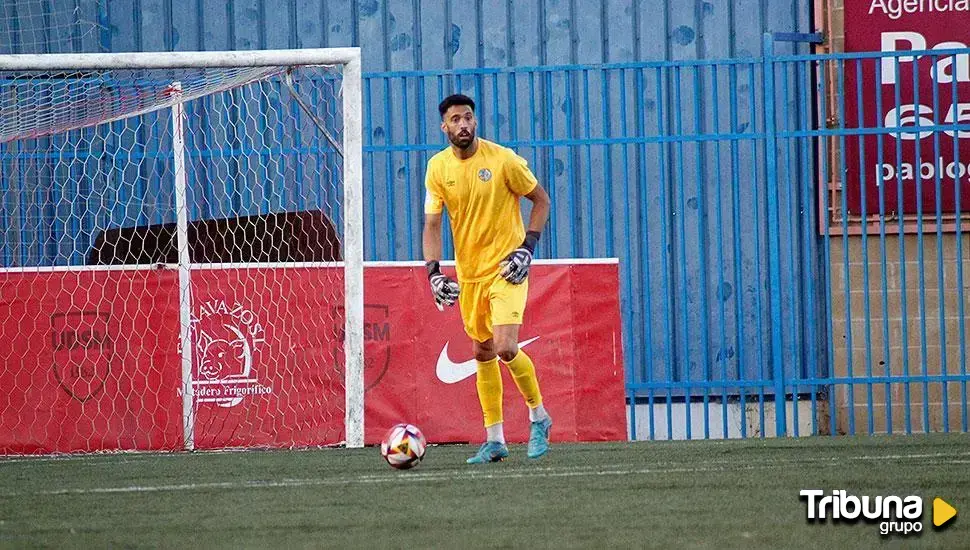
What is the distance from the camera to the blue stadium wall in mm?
13750

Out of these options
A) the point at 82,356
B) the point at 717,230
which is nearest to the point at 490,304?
the point at 82,356

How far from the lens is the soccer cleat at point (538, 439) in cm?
876

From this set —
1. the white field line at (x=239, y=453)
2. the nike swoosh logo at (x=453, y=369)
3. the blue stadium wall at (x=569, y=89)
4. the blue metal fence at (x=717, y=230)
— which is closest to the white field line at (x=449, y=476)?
the white field line at (x=239, y=453)

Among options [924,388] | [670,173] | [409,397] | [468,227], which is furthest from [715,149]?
[468,227]

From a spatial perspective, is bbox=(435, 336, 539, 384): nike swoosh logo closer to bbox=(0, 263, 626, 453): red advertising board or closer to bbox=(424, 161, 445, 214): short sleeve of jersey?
bbox=(0, 263, 626, 453): red advertising board

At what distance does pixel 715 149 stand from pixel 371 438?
177 inches

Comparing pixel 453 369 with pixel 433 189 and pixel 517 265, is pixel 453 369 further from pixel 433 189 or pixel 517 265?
pixel 517 265

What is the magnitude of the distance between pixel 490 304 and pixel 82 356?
385 centimetres

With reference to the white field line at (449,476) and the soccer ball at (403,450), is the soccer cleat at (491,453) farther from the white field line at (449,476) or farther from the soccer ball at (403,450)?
the soccer ball at (403,450)

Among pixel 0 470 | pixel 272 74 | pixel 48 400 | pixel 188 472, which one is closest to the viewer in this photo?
pixel 188 472

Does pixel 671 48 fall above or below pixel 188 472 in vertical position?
above

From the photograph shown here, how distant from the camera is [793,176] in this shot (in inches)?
540

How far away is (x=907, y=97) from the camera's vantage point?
13.3 metres

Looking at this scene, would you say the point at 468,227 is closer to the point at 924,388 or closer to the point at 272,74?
the point at 272,74
